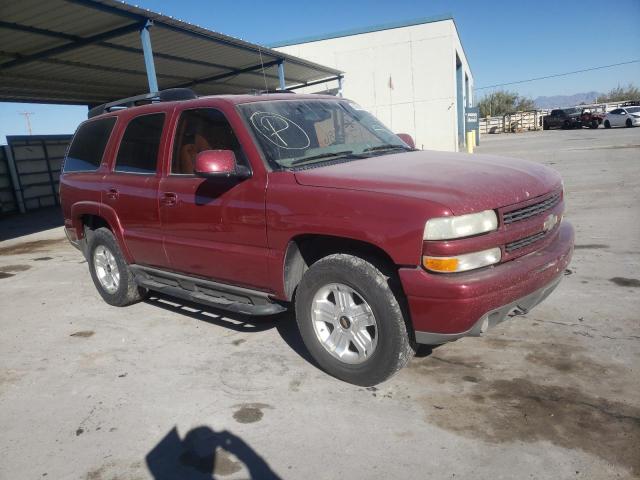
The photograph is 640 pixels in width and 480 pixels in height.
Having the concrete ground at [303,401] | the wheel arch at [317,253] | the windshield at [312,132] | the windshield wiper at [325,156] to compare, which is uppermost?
the windshield at [312,132]

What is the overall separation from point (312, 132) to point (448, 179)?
1.31 metres

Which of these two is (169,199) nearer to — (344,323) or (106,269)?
(106,269)

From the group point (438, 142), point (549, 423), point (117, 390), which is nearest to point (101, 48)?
point (117, 390)

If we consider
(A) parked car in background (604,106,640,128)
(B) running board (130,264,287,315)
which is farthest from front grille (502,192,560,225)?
(A) parked car in background (604,106,640,128)

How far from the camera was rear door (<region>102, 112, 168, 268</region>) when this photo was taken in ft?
14.4

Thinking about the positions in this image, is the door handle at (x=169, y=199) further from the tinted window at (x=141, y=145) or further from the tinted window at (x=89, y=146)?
the tinted window at (x=89, y=146)

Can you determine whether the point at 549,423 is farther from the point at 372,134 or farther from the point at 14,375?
the point at 14,375

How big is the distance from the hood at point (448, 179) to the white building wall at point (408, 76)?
20.2 meters

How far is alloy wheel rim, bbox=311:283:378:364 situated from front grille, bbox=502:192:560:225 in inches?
38.3

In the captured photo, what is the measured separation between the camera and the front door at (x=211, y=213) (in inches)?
141

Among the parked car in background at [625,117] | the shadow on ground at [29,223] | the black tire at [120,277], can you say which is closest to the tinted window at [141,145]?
the black tire at [120,277]

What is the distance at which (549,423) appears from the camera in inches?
109

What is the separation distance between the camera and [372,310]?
3.06 m

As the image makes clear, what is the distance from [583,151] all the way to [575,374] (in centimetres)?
1839
